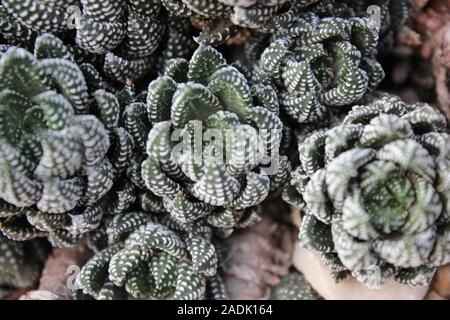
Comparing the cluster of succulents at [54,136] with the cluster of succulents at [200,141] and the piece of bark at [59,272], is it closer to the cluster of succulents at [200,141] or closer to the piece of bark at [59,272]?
the cluster of succulents at [200,141]

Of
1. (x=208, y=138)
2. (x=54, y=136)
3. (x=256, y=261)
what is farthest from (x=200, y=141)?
(x=256, y=261)

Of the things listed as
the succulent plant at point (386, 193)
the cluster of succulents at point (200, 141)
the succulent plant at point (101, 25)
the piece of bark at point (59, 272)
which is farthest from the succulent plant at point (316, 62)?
the piece of bark at point (59, 272)

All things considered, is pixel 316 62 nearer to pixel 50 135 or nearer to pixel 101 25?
pixel 101 25

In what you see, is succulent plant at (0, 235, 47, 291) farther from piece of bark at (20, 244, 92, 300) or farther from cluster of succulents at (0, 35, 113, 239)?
cluster of succulents at (0, 35, 113, 239)
